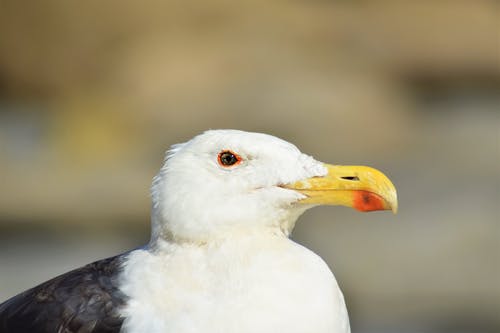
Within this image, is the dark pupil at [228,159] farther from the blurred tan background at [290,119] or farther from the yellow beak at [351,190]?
the blurred tan background at [290,119]

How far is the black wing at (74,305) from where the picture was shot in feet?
12.0

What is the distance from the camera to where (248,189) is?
3744 mm

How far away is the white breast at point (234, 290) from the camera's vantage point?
3.54 meters

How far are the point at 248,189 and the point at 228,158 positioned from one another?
5.3 inches

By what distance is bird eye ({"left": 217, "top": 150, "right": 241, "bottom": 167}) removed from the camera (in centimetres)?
379

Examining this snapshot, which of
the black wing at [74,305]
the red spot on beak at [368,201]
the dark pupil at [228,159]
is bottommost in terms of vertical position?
the black wing at [74,305]

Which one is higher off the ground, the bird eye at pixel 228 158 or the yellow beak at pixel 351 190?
the bird eye at pixel 228 158

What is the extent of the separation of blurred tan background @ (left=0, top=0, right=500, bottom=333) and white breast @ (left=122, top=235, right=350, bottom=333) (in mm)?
5167

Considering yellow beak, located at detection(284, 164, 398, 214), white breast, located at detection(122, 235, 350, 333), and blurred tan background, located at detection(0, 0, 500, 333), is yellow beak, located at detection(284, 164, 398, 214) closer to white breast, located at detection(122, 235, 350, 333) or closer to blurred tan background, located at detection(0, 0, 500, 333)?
white breast, located at detection(122, 235, 350, 333)

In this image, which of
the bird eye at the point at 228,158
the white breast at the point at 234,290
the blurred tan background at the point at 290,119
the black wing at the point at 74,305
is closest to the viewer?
the white breast at the point at 234,290

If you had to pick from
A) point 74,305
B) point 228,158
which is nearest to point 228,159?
point 228,158

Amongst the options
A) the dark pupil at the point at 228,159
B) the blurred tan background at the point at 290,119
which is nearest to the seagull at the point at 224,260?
the dark pupil at the point at 228,159

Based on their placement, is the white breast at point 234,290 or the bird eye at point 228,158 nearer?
the white breast at point 234,290

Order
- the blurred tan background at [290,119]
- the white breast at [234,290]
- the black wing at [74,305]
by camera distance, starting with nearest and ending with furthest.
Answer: the white breast at [234,290]
the black wing at [74,305]
the blurred tan background at [290,119]
